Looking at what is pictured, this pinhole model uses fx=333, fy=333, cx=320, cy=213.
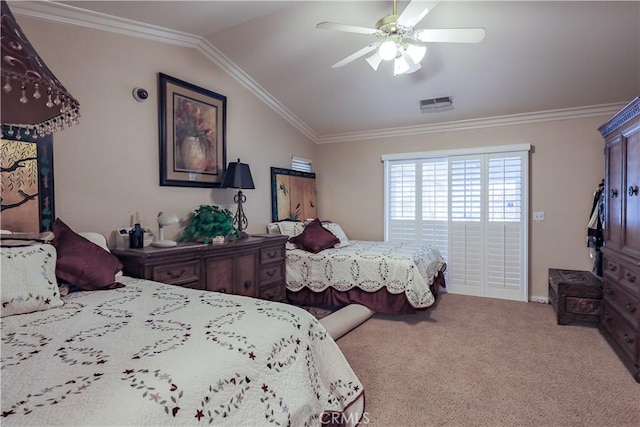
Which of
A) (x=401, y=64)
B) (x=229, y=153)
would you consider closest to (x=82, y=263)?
(x=229, y=153)

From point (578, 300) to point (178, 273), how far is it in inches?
147

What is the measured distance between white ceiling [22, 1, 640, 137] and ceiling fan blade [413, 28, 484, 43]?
543 millimetres

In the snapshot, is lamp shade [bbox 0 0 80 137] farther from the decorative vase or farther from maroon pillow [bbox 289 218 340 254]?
maroon pillow [bbox 289 218 340 254]

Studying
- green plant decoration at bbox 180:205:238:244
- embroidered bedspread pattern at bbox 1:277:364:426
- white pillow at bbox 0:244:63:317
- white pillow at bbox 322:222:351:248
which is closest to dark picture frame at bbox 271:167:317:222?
white pillow at bbox 322:222:351:248

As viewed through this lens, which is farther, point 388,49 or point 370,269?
point 370,269

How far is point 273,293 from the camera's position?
11.9 ft

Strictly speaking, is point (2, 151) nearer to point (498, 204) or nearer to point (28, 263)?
point (28, 263)

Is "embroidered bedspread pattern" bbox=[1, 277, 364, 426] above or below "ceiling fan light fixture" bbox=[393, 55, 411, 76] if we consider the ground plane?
below

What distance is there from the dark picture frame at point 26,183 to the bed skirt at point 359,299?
8.24ft

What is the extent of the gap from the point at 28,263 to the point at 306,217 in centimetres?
376

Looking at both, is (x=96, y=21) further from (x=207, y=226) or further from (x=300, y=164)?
(x=300, y=164)

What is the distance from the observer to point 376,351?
276 cm

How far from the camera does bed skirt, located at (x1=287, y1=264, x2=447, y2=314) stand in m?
3.44

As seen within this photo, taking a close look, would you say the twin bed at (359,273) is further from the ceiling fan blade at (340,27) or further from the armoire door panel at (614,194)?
the ceiling fan blade at (340,27)
